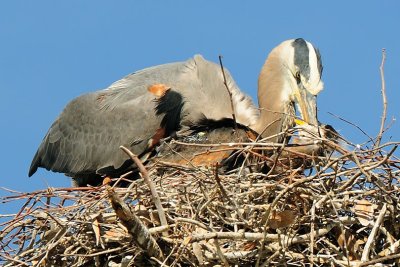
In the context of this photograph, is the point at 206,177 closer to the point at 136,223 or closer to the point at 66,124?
the point at 136,223

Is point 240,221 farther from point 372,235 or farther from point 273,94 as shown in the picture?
point 273,94

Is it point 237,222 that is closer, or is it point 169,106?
point 237,222

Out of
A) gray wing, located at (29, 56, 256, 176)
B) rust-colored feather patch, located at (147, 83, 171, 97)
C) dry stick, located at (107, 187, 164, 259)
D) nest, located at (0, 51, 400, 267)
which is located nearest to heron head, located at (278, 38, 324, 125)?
gray wing, located at (29, 56, 256, 176)

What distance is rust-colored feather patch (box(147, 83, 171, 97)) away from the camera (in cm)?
702

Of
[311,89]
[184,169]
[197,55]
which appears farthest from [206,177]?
[197,55]

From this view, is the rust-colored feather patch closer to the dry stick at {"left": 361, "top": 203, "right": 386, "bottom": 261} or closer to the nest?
the nest

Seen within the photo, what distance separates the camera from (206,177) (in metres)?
4.98

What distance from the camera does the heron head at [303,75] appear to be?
6680mm

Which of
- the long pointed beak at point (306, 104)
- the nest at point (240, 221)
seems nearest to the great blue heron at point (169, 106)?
the long pointed beak at point (306, 104)

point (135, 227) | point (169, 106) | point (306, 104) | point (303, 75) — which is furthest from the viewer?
point (169, 106)

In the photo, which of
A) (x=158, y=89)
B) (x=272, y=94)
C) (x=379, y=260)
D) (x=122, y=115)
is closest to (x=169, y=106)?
(x=158, y=89)

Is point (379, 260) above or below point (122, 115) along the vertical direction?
below

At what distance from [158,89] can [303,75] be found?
3.18 feet

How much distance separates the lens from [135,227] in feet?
14.6
